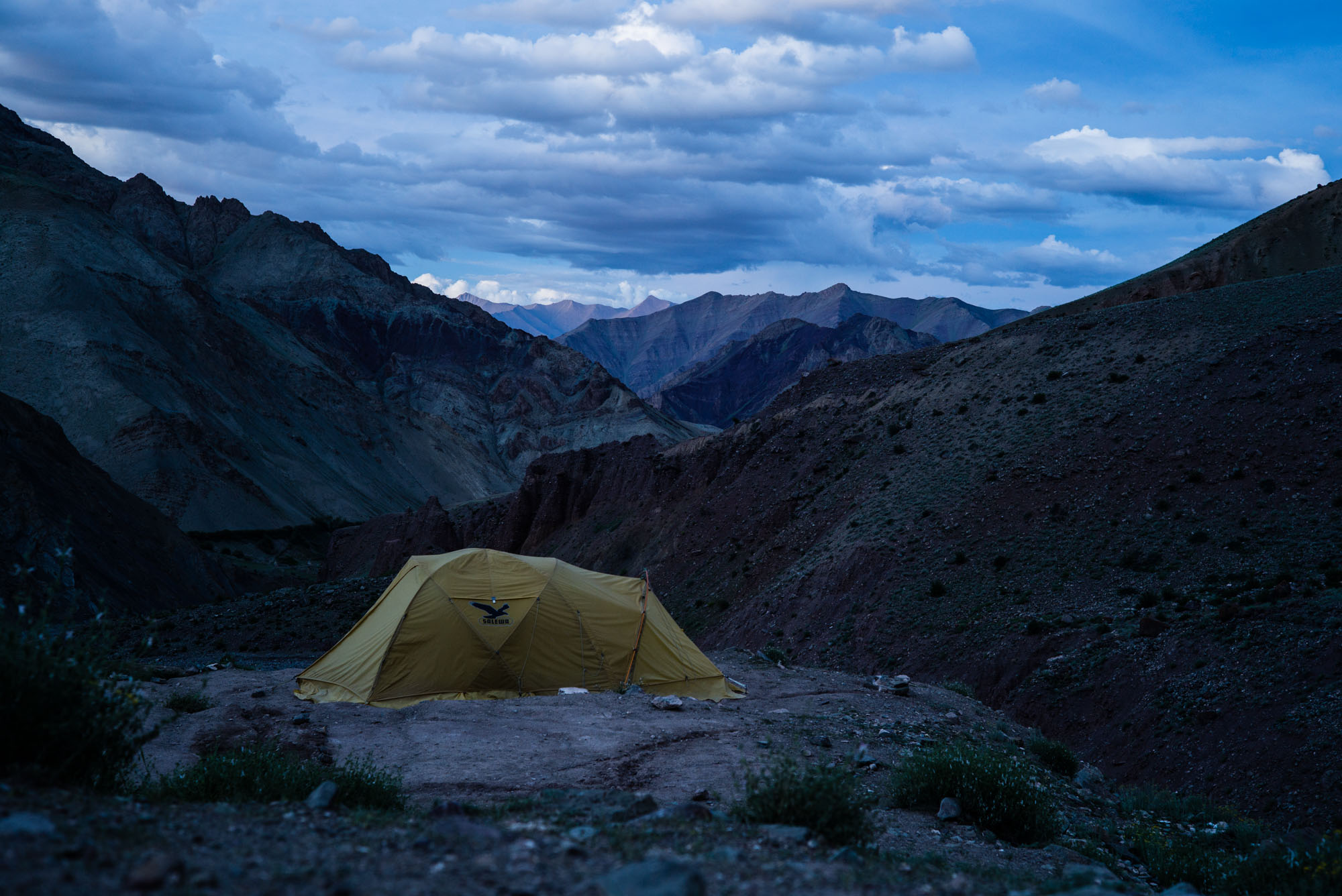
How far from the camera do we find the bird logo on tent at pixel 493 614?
1515cm

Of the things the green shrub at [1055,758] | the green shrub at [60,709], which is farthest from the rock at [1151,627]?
the green shrub at [60,709]

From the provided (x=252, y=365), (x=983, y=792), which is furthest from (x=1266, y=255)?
(x=252, y=365)

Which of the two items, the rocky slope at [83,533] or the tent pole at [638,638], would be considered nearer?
the tent pole at [638,638]

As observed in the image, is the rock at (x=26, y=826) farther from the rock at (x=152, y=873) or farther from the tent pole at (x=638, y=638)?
the tent pole at (x=638, y=638)

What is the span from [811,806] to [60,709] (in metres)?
4.98

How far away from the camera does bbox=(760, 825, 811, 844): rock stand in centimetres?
609

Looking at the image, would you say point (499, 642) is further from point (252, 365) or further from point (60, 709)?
point (252, 365)

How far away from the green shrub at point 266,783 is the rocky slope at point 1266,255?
50.7 metres

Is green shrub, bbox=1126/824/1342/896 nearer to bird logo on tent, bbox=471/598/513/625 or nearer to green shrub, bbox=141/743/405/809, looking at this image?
green shrub, bbox=141/743/405/809

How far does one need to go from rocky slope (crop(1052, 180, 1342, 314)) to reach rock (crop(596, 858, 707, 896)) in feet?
170

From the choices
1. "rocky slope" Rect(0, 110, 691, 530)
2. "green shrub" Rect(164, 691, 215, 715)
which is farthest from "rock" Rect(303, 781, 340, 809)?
"rocky slope" Rect(0, 110, 691, 530)

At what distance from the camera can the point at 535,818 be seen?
663 centimetres

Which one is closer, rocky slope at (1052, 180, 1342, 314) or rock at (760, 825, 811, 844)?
rock at (760, 825, 811, 844)

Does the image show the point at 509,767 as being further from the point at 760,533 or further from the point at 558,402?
the point at 558,402
